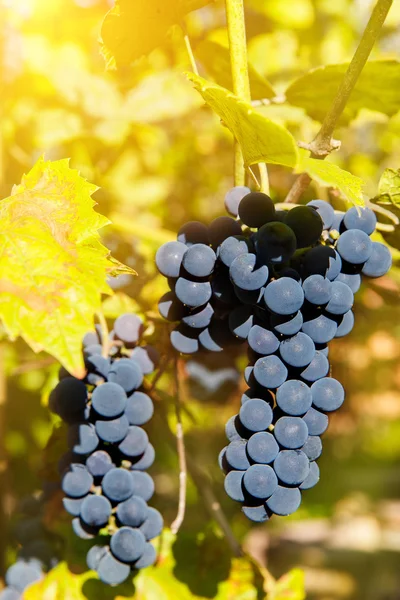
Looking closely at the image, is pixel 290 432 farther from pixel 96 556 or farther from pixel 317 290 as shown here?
pixel 96 556

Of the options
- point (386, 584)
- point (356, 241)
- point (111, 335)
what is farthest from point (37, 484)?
point (386, 584)

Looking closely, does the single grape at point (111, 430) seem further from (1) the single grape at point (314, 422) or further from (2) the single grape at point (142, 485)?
(1) the single grape at point (314, 422)

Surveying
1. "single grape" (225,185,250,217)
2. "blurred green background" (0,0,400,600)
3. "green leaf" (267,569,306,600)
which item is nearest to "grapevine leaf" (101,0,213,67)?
"blurred green background" (0,0,400,600)

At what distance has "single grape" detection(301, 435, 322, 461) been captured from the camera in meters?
0.71

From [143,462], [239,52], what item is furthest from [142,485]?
[239,52]

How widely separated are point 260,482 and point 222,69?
28.6 inches

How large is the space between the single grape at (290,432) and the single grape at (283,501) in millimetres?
52

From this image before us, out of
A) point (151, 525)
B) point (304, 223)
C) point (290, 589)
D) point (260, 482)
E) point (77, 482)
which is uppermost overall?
point (304, 223)

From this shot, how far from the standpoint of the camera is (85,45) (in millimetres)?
1761

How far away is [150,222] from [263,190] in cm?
104

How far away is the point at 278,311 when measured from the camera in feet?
2.12

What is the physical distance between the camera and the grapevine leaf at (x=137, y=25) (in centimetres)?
86

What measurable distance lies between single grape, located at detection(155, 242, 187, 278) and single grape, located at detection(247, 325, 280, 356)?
0.13m

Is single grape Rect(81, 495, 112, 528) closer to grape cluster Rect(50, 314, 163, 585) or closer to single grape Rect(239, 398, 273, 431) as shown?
grape cluster Rect(50, 314, 163, 585)
